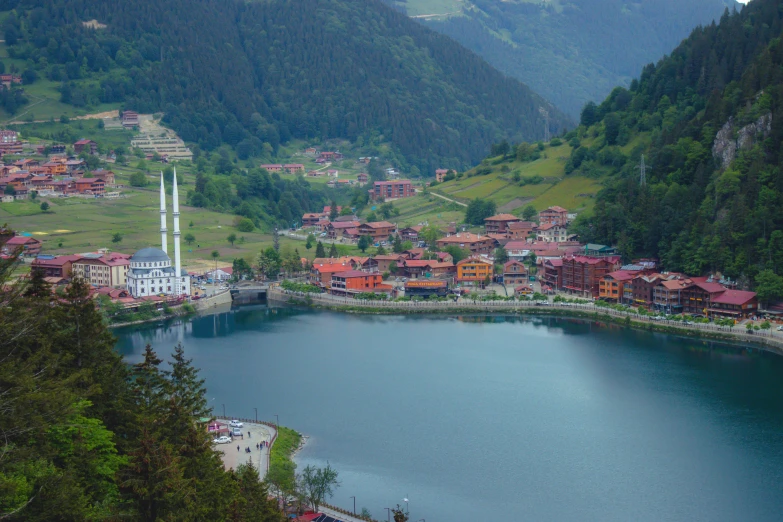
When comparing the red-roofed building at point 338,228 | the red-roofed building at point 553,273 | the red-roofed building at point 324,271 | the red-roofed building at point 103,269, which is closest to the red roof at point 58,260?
the red-roofed building at point 103,269

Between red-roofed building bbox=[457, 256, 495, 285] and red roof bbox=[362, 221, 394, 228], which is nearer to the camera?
red-roofed building bbox=[457, 256, 495, 285]

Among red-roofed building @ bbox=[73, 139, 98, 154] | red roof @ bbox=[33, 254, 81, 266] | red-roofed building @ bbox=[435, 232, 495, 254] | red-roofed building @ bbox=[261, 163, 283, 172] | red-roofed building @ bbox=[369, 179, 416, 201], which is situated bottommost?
red roof @ bbox=[33, 254, 81, 266]

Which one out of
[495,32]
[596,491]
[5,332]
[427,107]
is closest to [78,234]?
[596,491]

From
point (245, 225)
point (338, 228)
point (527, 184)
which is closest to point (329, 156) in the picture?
point (338, 228)

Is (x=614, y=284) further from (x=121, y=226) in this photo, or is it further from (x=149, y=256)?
(x=121, y=226)

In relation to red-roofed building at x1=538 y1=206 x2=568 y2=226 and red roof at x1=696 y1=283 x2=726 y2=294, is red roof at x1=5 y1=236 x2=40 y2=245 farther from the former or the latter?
red roof at x1=696 y1=283 x2=726 y2=294

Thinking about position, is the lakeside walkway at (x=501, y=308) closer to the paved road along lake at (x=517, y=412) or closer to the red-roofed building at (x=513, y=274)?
the paved road along lake at (x=517, y=412)

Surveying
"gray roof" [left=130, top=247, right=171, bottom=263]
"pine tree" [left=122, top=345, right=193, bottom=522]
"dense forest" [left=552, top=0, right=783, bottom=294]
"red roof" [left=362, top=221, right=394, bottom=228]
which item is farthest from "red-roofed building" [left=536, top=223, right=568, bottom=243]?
"pine tree" [left=122, top=345, right=193, bottom=522]

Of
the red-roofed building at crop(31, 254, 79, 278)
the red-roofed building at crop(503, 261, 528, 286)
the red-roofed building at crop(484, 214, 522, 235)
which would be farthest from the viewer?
the red-roofed building at crop(484, 214, 522, 235)
